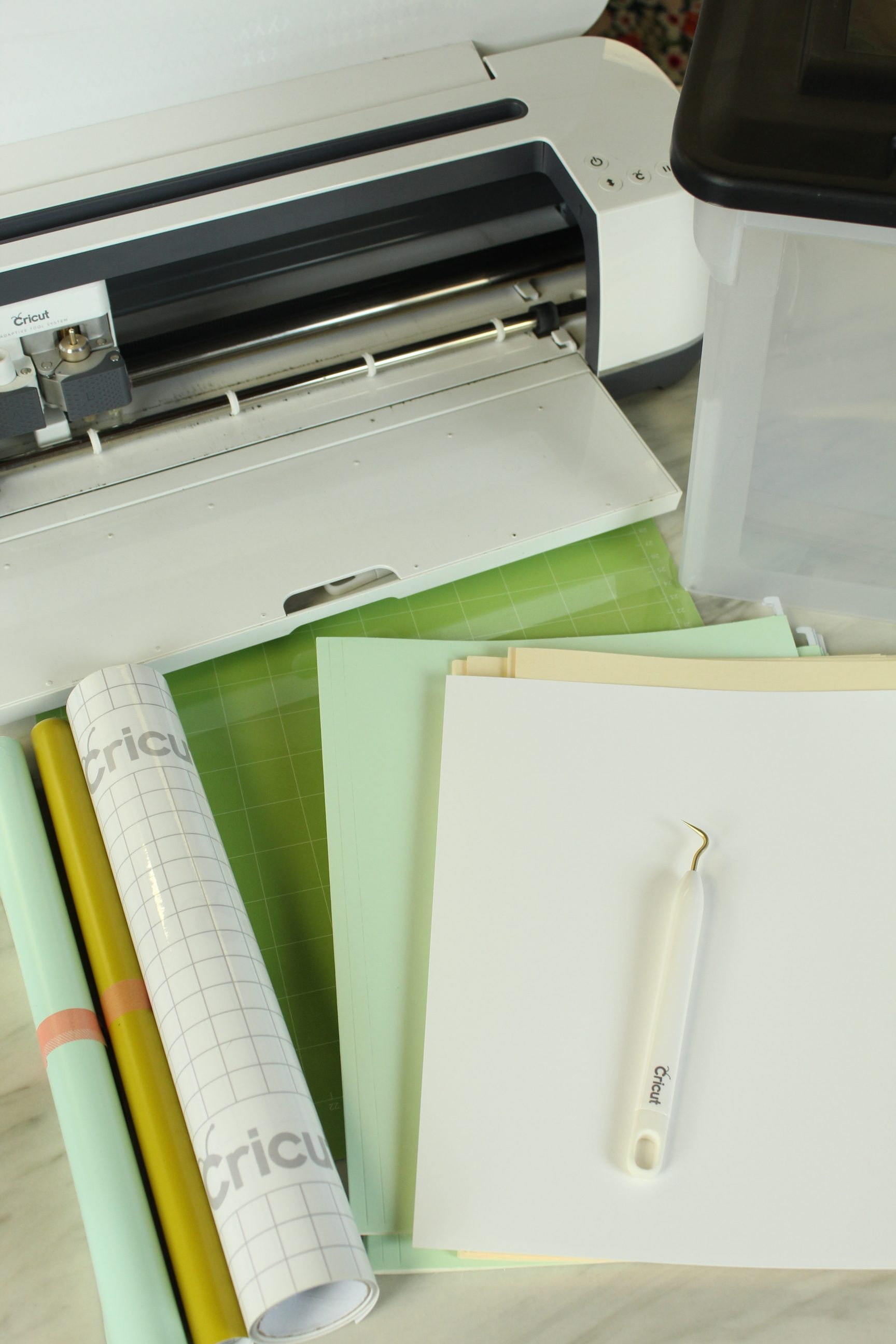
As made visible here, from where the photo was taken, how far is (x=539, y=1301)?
0.51 metres

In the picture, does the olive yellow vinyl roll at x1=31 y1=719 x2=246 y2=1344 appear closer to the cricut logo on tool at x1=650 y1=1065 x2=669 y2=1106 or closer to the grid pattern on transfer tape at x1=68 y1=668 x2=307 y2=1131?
the grid pattern on transfer tape at x1=68 y1=668 x2=307 y2=1131

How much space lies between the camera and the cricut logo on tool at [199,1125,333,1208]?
464 millimetres

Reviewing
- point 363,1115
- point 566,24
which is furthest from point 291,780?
point 566,24

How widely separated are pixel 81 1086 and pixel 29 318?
1.45 feet

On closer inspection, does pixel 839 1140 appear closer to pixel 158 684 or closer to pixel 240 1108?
pixel 240 1108

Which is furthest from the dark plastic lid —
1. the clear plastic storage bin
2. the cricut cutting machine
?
the cricut cutting machine

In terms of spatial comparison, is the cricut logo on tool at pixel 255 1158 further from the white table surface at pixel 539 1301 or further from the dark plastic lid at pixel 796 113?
the dark plastic lid at pixel 796 113

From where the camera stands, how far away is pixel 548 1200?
1.69 feet

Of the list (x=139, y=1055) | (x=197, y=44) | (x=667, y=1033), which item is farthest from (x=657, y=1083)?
(x=197, y=44)

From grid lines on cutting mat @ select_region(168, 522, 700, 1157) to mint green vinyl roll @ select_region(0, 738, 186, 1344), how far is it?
94 mm

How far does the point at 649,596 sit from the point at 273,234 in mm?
334

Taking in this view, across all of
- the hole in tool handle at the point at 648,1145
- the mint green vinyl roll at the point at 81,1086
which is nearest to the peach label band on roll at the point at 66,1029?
the mint green vinyl roll at the point at 81,1086

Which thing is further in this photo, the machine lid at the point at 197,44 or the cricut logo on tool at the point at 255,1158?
the machine lid at the point at 197,44

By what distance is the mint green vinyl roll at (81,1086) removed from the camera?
0.47m
